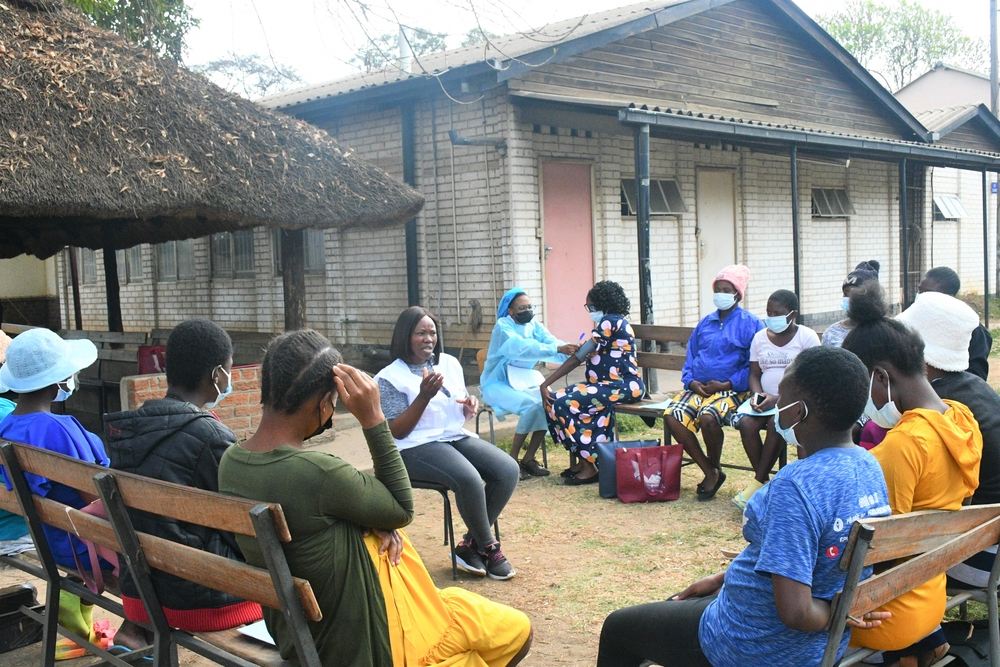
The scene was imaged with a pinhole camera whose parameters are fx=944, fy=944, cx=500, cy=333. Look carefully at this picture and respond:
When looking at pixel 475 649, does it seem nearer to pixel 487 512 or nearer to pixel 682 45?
pixel 487 512

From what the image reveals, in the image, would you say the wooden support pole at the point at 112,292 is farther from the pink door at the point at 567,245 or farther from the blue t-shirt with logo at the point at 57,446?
the blue t-shirt with logo at the point at 57,446

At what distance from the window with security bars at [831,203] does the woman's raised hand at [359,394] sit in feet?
51.8

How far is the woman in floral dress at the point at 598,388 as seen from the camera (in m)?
7.31

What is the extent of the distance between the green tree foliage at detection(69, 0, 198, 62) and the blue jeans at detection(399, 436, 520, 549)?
898 centimetres

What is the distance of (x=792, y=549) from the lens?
2.43m

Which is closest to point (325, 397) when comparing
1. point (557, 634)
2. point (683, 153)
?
point (557, 634)

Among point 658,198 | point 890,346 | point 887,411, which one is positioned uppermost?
point 658,198

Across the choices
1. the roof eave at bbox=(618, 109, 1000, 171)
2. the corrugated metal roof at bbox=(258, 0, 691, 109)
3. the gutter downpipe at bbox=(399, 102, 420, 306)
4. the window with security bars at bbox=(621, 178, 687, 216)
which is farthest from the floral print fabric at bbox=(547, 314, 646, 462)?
the window with security bars at bbox=(621, 178, 687, 216)

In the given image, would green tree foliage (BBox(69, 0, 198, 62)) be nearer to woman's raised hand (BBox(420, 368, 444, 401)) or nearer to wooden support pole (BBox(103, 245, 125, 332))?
wooden support pole (BBox(103, 245, 125, 332))

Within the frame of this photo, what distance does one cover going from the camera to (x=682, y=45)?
14.8m

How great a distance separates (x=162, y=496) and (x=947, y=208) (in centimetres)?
2150

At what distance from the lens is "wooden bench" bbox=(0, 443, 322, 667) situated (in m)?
2.54

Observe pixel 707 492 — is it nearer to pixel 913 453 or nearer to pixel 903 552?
pixel 913 453

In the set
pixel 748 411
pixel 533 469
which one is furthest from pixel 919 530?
pixel 533 469
